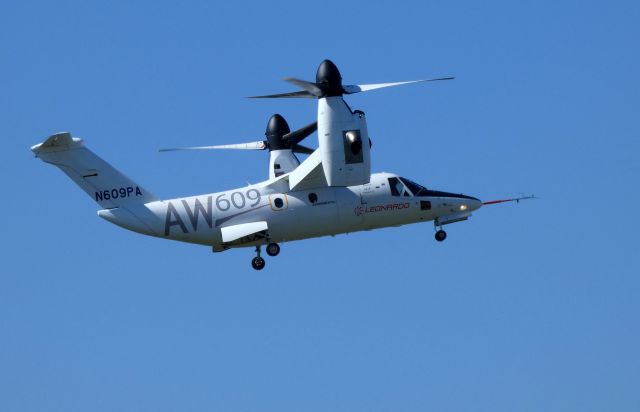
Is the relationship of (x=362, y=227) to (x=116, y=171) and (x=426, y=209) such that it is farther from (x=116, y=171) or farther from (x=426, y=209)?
(x=116, y=171)

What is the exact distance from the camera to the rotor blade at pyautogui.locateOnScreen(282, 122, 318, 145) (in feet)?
272

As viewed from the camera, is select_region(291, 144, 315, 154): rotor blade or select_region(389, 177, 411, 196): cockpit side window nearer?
select_region(389, 177, 411, 196): cockpit side window

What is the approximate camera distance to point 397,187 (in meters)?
77.6

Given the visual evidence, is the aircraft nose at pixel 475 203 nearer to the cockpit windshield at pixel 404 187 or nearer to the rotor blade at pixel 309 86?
the cockpit windshield at pixel 404 187

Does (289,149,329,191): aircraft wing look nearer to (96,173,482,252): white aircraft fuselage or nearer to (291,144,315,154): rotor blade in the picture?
(96,173,482,252): white aircraft fuselage

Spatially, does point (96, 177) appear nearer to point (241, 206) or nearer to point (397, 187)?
point (241, 206)

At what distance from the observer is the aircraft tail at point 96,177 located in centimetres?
7506

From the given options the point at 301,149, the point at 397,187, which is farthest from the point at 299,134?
the point at 397,187

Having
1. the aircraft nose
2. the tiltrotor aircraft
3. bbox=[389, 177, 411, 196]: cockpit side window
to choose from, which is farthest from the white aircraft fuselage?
the aircraft nose

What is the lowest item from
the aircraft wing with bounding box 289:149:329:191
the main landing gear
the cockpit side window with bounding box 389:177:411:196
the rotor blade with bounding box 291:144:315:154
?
the main landing gear

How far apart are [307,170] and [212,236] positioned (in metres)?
4.82

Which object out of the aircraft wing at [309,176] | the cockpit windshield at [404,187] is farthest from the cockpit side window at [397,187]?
the aircraft wing at [309,176]

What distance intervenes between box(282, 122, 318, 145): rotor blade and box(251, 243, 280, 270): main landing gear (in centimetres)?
834

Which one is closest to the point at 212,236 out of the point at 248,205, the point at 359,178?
the point at 248,205
